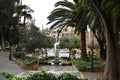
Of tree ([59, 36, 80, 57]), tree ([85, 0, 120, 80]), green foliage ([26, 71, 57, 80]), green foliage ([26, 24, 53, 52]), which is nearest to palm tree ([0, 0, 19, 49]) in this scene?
green foliage ([26, 24, 53, 52])

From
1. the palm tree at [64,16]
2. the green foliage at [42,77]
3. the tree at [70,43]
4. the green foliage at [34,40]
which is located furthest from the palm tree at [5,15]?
the green foliage at [42,77]

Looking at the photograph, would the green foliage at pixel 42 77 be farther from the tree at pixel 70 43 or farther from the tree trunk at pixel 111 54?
the tree at pixel 70 43

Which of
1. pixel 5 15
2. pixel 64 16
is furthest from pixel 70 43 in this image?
pixel 64 16

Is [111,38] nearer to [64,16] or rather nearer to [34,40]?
[64,16]

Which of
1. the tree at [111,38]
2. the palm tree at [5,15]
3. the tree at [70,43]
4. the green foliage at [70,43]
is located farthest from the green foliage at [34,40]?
the tree at [111,38]

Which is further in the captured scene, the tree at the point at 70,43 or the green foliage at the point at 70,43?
the green foliage at the point at 70,43

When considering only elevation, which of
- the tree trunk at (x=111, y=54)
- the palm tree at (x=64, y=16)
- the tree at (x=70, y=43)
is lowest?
the tree trunk at (x=111, y=54)

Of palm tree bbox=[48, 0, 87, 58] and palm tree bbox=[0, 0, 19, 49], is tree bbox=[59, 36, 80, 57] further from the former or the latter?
palm tree bbox=[48, 0, 87, 58]

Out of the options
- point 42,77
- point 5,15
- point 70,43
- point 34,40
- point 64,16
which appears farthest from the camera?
point 70,43

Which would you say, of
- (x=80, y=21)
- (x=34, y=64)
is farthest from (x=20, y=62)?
(x=80, y=21)

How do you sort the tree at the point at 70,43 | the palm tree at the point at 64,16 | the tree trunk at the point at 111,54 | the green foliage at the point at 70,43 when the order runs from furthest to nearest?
1. the green foliage at the point at 70,43
2. the tree at the point at 70,43
3. the palm tree at the point at 64,16
4. the tree trunk at the point at 111,54

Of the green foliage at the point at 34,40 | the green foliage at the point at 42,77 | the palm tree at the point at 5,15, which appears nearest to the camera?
the green foliage at the point at 42,77

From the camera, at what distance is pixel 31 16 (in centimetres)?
5875

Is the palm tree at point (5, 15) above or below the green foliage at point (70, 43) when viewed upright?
above
